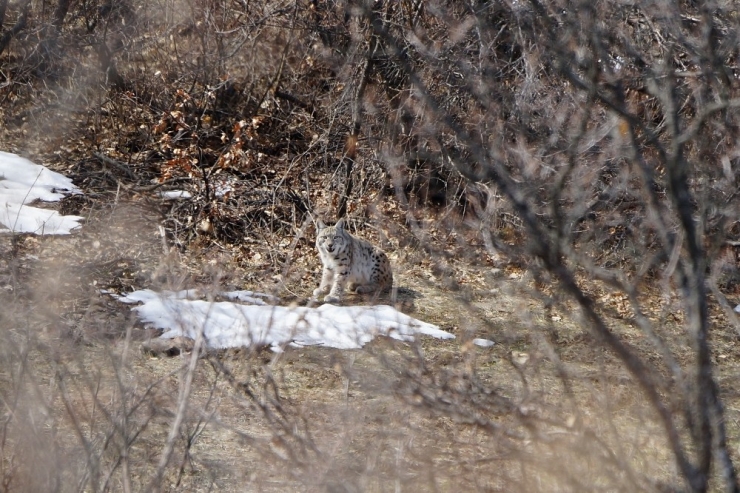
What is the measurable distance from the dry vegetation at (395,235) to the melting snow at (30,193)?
32cm

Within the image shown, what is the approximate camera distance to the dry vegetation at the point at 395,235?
10.6ft

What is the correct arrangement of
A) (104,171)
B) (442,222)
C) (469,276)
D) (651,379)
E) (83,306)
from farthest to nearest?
1. (104,171)
2. (469,276)
3. (83,306)
4. (442,222)
5. (651,379)

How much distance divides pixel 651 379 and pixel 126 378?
4.14 meters

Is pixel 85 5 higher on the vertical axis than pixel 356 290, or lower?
higher

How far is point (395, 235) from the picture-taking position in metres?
4.94

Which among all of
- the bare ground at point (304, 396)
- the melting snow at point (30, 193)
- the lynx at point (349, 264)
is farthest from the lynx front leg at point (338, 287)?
the melting snow at point (30, 193)

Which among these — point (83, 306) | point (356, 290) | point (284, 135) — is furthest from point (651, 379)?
point (284, 135)

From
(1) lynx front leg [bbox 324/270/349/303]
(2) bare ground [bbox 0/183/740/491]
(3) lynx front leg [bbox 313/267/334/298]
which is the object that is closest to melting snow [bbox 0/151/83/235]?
(2) bare ground [bbox 0/183/740/491]

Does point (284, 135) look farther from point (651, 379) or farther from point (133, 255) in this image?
point (651, 379)

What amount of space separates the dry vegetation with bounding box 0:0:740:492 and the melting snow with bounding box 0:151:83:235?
1.04 feet

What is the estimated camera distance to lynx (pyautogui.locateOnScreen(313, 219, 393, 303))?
10430 mm

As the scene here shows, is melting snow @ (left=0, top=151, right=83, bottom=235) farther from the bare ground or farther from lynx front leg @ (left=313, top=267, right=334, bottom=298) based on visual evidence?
lynx front leg @ (left=313, top=267, right=334, bottom=298)

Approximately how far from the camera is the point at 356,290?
34.9 feet

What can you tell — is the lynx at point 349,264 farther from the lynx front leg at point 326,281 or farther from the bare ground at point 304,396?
the bare ground at point 304,396
